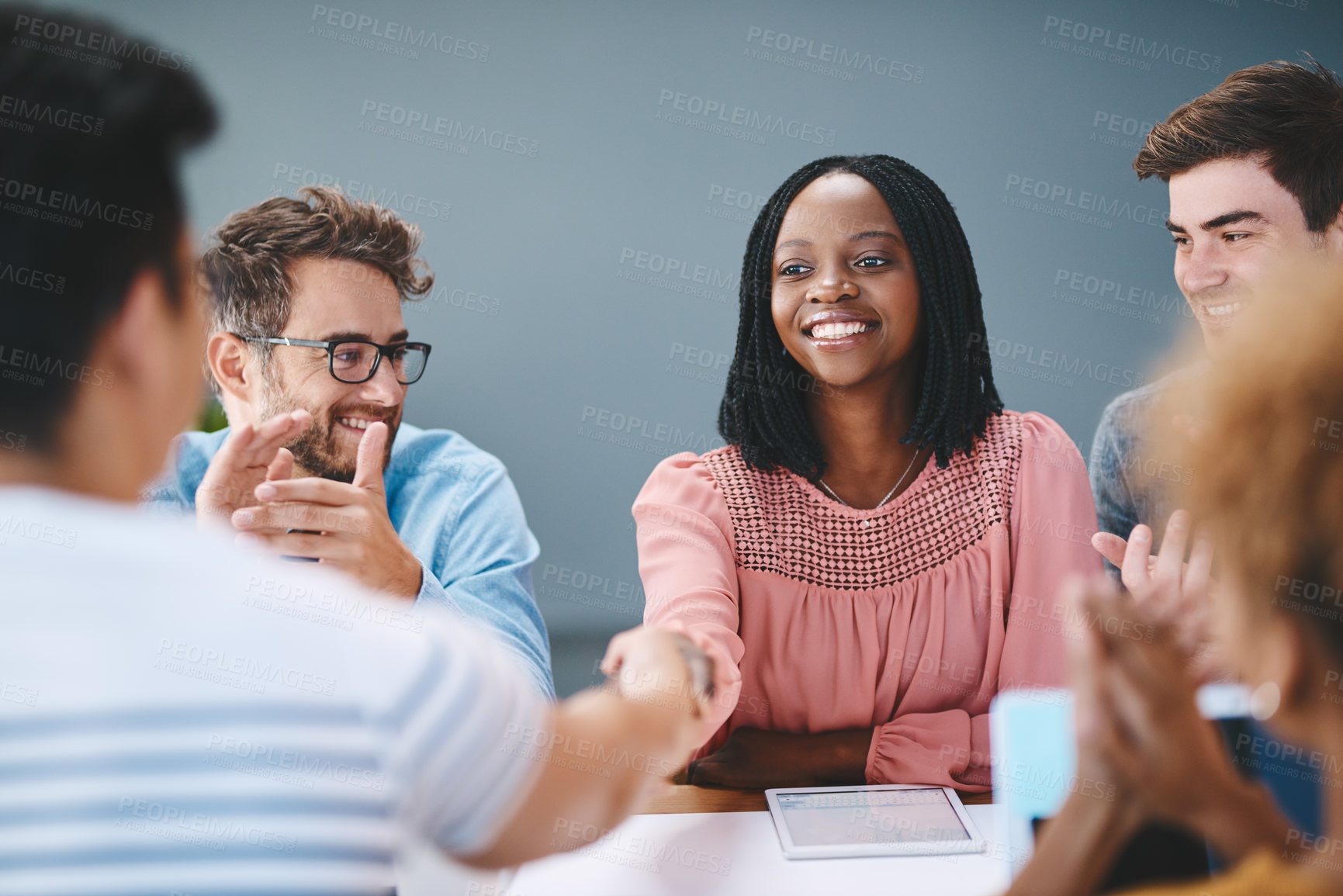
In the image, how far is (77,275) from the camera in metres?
0.58

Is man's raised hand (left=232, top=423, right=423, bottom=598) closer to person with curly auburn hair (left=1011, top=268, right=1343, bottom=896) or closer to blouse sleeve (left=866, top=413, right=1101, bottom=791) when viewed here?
blouse sleeve (left=866, top=413, right=1101, bottom=791)

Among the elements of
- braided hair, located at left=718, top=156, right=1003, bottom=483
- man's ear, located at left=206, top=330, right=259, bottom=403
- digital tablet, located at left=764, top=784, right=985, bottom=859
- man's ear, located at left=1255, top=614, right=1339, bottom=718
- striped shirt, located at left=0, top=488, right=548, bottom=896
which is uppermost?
braided hair, located at left=718, top=156, right=1003, bottom=483

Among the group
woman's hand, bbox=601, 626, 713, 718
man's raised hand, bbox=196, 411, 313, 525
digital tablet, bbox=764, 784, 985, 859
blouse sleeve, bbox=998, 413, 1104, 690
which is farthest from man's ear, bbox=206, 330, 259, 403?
blouse sleeve, bbox=998, 413, 1104, 690

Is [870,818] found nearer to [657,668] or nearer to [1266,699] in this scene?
[657,668]

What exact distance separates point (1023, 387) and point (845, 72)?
1.24 m

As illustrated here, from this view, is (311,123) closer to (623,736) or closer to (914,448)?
(914,448)

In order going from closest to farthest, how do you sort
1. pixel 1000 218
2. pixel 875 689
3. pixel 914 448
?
1. pixel 875 689
2. pixel 914 448
3. pixel 1000 218

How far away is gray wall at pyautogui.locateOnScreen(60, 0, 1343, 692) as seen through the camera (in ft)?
9.01

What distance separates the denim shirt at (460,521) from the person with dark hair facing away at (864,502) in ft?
1.15


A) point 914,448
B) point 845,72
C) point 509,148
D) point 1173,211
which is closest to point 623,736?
point 914,448

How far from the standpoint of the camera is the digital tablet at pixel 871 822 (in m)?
1.06

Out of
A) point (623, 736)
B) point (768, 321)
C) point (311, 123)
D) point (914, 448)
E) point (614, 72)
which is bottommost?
point (623, 736)

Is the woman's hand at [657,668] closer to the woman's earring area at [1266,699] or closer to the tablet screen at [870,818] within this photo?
the tablet screen at [870,818]

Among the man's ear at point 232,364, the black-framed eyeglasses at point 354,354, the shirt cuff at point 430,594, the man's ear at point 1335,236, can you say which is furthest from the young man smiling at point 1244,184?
the man's ear at point 232,364
